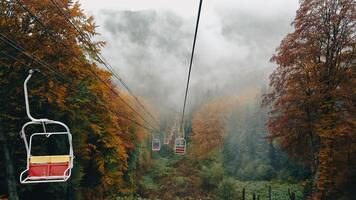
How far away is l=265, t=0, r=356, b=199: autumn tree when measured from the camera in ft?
51.4

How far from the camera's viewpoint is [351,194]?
61.7 feet

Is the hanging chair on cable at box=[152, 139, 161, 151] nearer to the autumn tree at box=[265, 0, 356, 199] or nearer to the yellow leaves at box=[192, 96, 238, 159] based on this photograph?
the autumn tree at box=[265, 0, 356, 199]

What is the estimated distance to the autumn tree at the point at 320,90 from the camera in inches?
616

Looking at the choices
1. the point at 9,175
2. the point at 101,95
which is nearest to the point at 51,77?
the point at 9,175

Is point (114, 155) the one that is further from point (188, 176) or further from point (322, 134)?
point (188, 176)

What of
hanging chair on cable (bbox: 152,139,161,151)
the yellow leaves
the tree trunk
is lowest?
the tree trunk

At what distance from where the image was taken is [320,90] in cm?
1639

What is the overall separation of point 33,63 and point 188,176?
34.7 m

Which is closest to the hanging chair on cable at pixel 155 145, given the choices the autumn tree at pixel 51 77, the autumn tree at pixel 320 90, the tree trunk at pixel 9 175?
the autumn tree at pixel 51 77

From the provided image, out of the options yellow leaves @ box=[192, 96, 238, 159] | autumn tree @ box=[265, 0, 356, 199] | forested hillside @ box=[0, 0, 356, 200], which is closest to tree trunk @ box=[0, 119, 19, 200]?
forested hillside @ box=[0, 0, 356, 200]

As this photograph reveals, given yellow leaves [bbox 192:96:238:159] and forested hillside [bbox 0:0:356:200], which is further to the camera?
yellow leaves [bbox 192:96:238:159]

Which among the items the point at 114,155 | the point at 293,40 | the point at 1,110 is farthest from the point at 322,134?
the point at 1,110

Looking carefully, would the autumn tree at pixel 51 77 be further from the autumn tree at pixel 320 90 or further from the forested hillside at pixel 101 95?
the autumn tree at pixel 320 90

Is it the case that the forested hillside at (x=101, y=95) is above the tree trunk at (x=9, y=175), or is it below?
above
